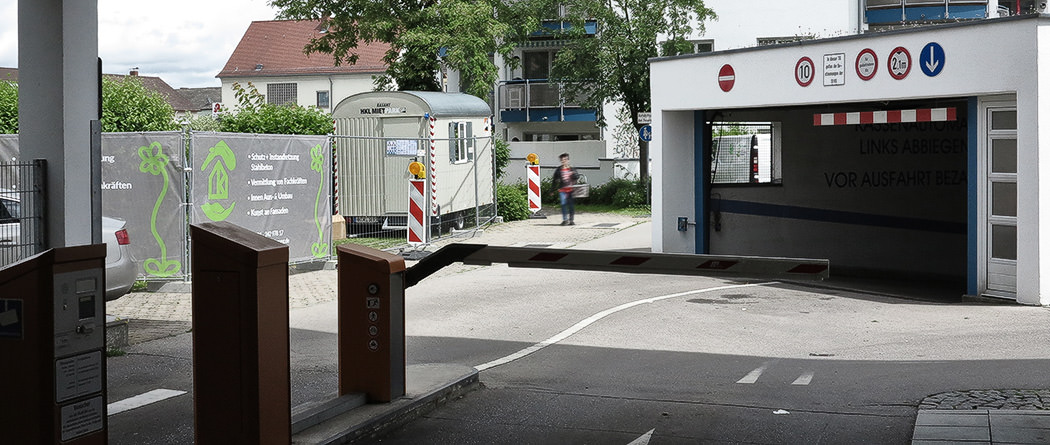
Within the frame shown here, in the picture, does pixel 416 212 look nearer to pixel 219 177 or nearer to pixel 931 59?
pixel 219 177

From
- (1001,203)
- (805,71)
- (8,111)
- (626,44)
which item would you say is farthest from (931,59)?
(626,44)

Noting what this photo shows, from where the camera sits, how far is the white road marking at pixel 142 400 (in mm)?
8148

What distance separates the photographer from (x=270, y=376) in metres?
6.07

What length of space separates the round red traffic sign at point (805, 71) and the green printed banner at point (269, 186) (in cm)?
723

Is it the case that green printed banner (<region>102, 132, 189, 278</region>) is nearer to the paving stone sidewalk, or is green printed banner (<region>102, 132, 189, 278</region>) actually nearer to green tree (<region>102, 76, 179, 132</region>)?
green tree (<region>102, 76, 179, 132</region>)

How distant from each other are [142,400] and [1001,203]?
10.6 m

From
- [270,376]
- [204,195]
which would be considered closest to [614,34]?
[204,195]

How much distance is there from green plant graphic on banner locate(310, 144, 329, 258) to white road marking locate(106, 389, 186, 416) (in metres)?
9.08

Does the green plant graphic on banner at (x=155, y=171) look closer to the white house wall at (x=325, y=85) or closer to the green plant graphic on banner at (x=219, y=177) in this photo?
the green plant graphic on banner at (x=219, y=177)

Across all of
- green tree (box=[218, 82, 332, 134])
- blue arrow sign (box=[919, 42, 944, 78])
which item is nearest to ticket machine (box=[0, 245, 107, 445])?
blue arrow sign (box=[919, 42, 944, 78])

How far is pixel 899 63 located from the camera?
15094mm

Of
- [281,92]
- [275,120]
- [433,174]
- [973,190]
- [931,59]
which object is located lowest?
[973,190]

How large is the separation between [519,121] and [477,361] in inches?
1349

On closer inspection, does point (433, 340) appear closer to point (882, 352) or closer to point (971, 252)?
point (882, 352)
